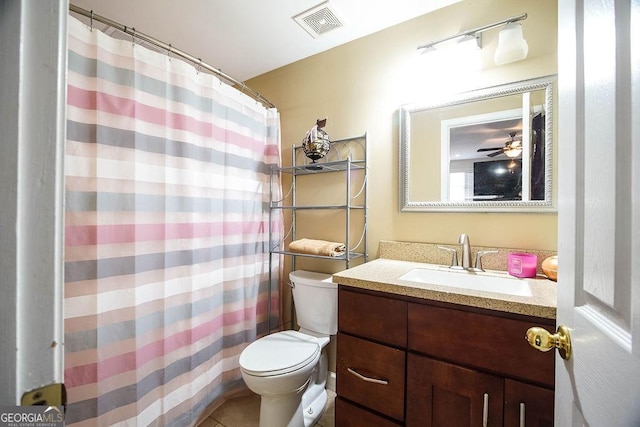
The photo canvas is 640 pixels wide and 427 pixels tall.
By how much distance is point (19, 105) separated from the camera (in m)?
0.30

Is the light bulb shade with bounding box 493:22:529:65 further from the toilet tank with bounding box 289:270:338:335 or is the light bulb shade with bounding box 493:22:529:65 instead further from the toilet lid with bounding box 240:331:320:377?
the toilet lid with bounding box 240:331:320:377

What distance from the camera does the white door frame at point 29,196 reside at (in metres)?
0.30

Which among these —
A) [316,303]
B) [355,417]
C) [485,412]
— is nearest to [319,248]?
[316,303]

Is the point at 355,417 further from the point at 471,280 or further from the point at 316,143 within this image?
the point at 316,143

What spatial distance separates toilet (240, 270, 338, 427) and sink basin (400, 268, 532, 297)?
0.51m

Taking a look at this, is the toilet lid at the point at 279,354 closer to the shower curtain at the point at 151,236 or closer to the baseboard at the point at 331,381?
the shower curtain at the point at 151,236

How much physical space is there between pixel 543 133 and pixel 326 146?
1.16 meters

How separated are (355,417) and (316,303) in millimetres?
605

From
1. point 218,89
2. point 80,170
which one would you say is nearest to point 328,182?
point 218,89

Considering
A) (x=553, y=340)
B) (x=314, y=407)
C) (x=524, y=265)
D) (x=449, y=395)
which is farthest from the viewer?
(x=314, y=407)

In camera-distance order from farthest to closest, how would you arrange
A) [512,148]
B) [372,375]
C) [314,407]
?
[314,407] < [512,148] < [372,375]

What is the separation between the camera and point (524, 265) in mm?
1163

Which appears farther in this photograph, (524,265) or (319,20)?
(319,20)

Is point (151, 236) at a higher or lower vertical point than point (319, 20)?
lower
